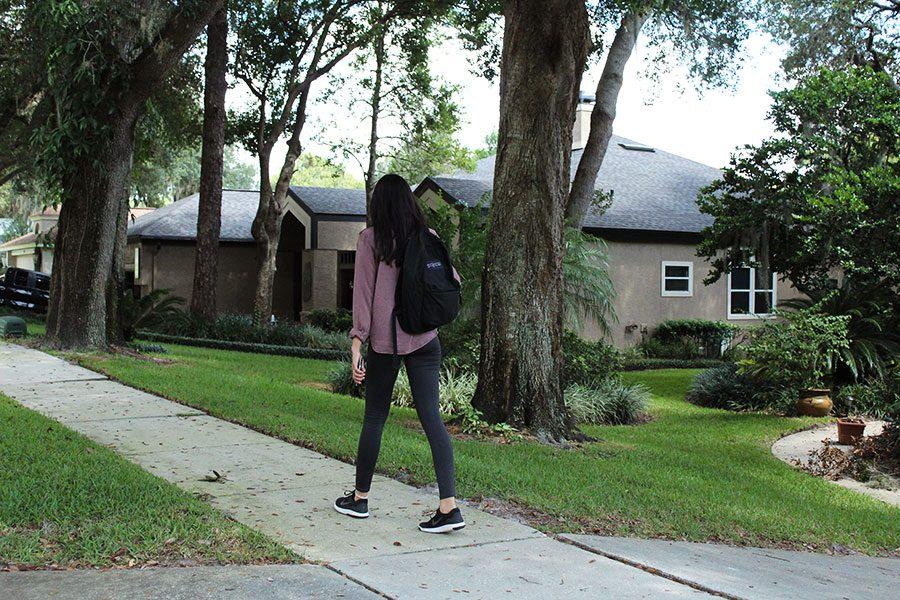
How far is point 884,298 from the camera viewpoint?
14.8 m

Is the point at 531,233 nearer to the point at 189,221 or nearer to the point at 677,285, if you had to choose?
the point at 677,285

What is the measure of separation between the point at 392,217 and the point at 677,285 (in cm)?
2020

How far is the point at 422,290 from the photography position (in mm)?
5352

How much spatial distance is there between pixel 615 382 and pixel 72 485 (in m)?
9.30

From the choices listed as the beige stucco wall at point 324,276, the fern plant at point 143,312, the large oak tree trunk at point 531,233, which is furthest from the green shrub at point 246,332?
the large oak tree trunk at point 531,233

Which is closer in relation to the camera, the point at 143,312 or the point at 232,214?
the point at 143,312

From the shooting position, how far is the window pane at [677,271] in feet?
80.3

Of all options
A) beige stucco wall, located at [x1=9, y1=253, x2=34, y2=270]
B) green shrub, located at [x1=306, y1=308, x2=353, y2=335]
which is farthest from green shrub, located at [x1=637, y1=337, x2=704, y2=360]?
beige stucco wall, located at [x1=9, y1=253, x2=34, y2=270]

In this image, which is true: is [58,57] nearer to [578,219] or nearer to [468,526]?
[578,219]

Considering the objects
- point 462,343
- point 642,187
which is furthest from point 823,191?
point 642,187

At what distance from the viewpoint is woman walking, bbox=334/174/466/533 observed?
5371 mm

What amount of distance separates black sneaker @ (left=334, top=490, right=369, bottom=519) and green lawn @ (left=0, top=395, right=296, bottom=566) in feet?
2.16

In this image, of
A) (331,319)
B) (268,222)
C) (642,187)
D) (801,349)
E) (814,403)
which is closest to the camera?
(801,349)

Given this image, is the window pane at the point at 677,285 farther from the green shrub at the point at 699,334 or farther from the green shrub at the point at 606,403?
the green shrub at the point at 606,403
